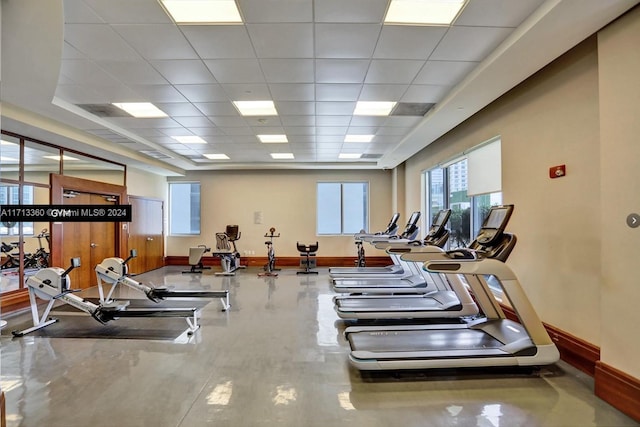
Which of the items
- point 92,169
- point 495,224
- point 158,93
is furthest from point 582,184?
point 92,169

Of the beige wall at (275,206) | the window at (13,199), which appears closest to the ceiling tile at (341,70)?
the window at (13,199)

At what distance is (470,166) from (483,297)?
2.71m

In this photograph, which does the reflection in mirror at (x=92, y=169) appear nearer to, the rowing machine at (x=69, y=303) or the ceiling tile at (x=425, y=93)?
the rowing machine at (x=69, y=303)

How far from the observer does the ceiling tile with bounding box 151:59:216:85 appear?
145 inches

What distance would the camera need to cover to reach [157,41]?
10.7 ft

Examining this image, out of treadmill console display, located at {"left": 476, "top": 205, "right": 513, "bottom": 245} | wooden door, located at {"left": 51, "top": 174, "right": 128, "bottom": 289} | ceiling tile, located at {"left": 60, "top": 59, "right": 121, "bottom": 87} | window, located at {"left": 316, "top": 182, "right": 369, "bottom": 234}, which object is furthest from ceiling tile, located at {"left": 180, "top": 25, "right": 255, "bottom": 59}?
window, located at {"left": 316, "top": 182, "right": 369, "bottom": 234}

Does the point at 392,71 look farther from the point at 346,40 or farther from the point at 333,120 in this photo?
the point at 333,120

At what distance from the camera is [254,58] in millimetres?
3602

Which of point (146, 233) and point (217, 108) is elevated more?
point (217, 108)

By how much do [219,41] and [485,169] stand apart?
435 centimetres

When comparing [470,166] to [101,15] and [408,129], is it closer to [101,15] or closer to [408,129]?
[408,129]

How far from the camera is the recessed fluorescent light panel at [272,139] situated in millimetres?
6866

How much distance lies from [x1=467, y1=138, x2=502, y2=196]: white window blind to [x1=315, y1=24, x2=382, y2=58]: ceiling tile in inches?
108

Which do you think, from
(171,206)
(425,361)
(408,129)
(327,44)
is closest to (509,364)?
(425,361)
